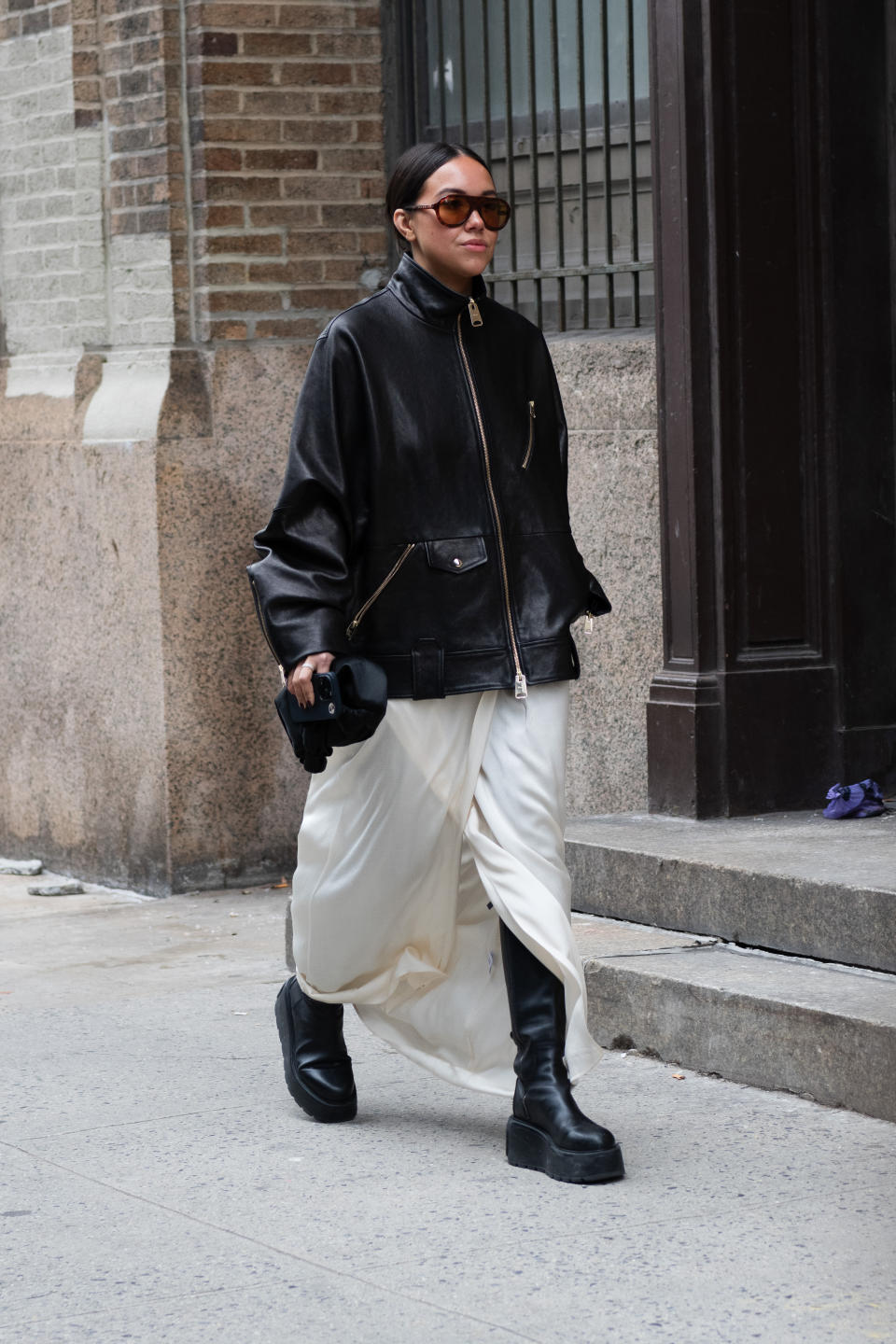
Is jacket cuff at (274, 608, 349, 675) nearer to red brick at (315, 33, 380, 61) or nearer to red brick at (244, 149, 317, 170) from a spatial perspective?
red brick at (244, 149, 317, 170)

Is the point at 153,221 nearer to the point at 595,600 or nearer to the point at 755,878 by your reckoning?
the point at 755,878

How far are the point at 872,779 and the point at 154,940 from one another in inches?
90.8

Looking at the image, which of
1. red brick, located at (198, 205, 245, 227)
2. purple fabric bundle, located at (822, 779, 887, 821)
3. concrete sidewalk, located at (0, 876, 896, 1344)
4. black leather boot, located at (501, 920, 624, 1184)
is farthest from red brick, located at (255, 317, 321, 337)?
black leather boot, located at (501, 920, 624, 1184)

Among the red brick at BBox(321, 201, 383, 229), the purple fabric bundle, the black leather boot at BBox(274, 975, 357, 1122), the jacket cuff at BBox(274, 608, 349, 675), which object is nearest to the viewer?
the jacket cuff at BBox(274, 608, 349, 675)

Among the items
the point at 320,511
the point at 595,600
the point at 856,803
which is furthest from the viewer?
the point at 856,803

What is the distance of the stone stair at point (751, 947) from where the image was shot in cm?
473

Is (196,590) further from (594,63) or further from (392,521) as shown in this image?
(392,521)

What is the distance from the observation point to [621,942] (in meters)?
5.58

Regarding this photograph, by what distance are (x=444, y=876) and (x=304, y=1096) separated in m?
0.61

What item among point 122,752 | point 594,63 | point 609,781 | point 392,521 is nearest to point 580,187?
point 594,63

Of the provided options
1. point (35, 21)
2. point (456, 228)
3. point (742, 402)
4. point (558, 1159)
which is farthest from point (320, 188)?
point (558, 1159)

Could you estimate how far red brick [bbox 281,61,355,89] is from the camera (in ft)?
25.6

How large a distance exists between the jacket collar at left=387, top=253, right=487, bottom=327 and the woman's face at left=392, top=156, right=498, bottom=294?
4 centimetres

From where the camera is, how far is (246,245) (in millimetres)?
7793
